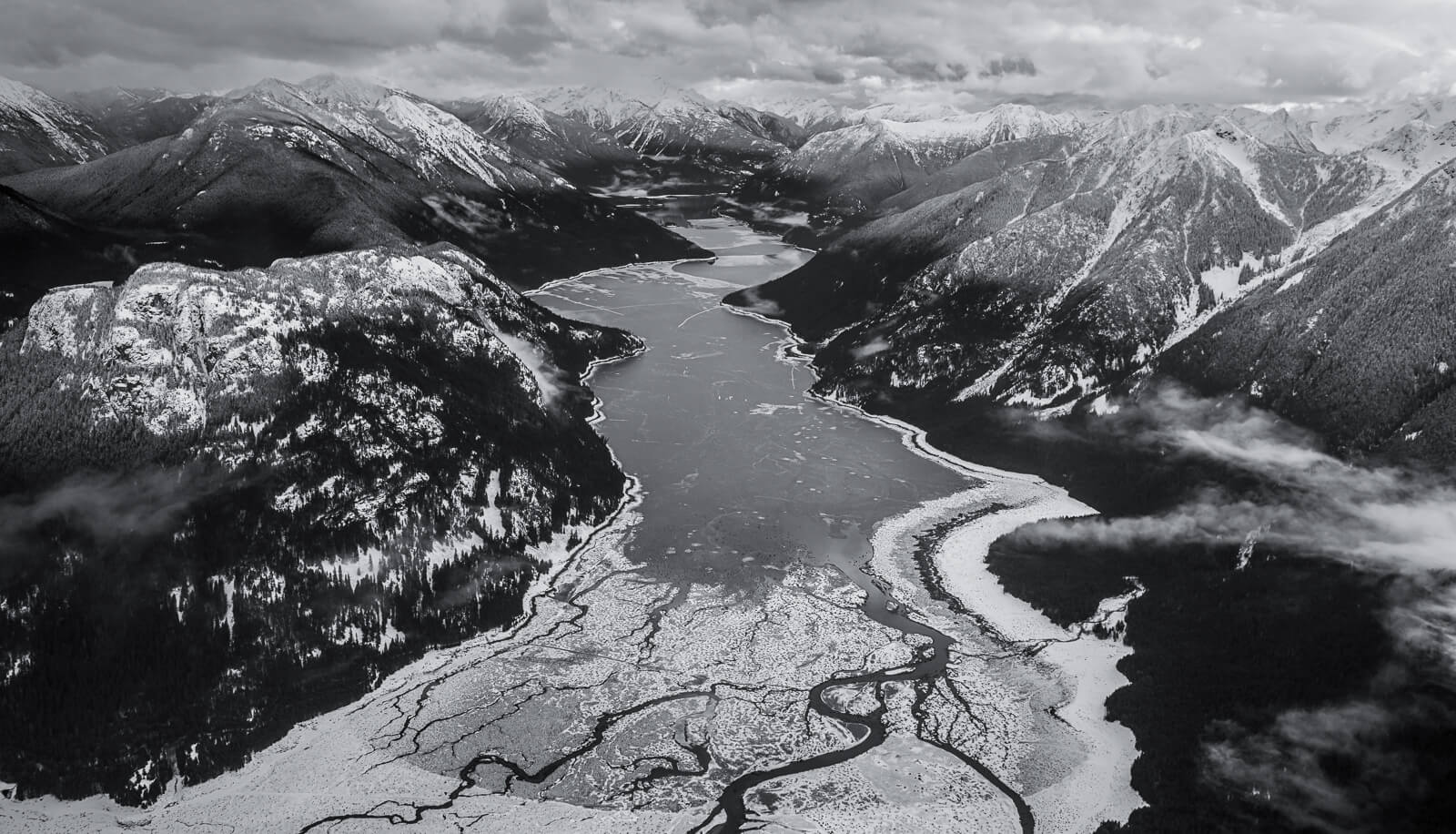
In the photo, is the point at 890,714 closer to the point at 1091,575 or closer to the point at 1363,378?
the point at 1091,575

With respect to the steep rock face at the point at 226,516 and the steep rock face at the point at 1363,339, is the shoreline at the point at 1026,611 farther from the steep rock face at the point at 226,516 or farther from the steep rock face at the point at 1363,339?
the steep rock face at the point at 226,516

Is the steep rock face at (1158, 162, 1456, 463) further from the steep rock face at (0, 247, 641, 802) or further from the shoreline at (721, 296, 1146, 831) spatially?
the steep rock face at (0, 247, 641, 802)

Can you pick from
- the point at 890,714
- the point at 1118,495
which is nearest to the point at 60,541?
the point at 890,714

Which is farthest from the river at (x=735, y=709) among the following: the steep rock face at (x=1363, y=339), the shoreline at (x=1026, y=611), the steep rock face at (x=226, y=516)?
the steep rock face at (x=1363, y=339)

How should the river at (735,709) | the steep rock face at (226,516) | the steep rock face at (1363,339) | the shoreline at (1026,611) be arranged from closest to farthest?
the river at (735,709) → the shoreline at (1026,611) → the steep rock face at (226,516) → the steep rock face at (1363,339)

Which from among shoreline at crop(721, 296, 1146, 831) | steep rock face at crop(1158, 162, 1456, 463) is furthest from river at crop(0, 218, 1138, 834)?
steep rock face at crop(1158, 162, 1456, 463)

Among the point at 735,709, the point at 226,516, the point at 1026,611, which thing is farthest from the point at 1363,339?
the point at 226,516
